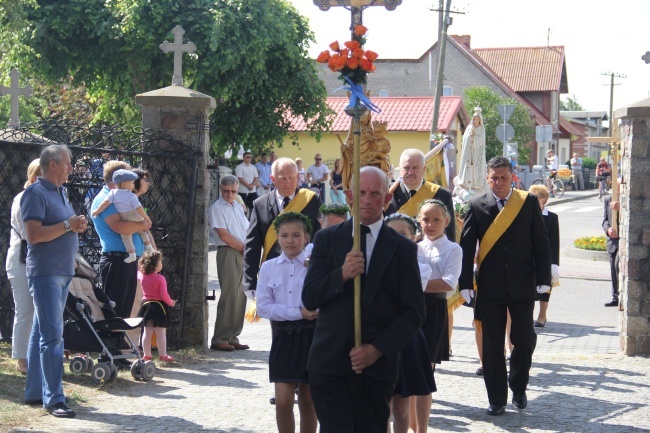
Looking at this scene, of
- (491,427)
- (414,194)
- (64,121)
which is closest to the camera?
(491,427)

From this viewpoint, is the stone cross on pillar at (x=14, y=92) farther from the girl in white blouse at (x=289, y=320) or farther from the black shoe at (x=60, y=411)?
the girl in white blouse at (x=289, y=320)

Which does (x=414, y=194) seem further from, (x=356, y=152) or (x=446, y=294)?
(x=356, y=152)

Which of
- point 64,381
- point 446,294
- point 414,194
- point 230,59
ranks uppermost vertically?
point 230,59

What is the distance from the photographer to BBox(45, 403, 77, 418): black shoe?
746 centimetres

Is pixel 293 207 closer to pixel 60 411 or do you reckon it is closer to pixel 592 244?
pixel 60 411

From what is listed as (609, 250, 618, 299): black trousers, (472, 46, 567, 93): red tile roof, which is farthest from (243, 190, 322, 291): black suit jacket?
(472, 46, 567, 93): red tile roof

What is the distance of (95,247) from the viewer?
10688mm

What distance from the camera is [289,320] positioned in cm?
648

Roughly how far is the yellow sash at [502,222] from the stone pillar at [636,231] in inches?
113

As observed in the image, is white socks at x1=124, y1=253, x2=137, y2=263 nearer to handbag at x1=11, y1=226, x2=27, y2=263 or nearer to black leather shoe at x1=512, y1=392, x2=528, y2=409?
handbag at x1=11, y1=226, x2=27, y2=263

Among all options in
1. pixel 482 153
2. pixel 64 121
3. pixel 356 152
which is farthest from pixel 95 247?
pixel 482 153

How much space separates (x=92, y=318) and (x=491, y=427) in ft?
11.5

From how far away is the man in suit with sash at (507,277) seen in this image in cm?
795

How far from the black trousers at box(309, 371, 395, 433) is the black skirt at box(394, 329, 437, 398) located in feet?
3.50
